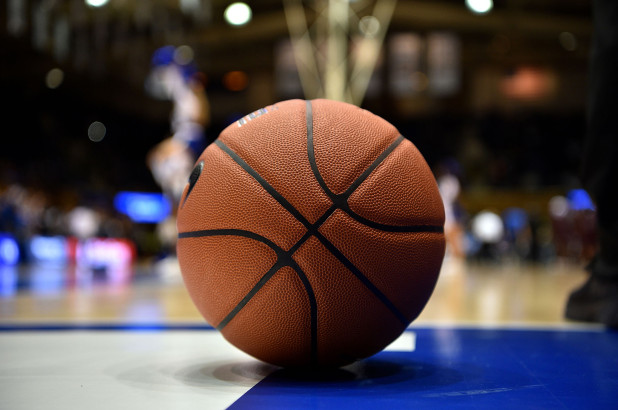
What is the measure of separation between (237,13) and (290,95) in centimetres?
431

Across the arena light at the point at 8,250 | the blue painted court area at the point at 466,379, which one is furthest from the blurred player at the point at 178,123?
the arena light at the point at 8,250

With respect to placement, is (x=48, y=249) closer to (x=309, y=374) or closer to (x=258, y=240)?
(x=309, y=374)

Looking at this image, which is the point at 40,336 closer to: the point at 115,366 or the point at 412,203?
the point at 115,366

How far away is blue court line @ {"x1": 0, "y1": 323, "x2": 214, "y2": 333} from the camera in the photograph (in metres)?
3.49

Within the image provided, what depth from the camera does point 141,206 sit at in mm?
21609

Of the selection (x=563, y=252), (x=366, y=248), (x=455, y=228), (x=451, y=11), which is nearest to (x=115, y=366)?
(x=366, y=248)

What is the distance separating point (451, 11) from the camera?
1861cm

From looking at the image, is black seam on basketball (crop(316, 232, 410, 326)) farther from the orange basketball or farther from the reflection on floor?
the reflection on floor

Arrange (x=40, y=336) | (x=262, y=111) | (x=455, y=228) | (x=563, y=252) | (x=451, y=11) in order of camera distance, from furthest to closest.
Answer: (x=451, y=11) < (x=563, y=252) < (x=455, y=228) < (x=40, y=336) < (x=262, y=111)

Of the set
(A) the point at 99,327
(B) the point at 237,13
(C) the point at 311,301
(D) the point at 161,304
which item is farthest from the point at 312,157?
(B) the point at 237,13

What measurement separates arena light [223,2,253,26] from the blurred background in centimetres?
4

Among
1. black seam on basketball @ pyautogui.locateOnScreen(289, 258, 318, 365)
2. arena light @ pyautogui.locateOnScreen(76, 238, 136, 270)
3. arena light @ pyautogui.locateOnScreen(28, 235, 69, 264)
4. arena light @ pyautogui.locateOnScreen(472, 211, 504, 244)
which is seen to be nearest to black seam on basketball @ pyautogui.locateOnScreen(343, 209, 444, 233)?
black seam on basketball @ pyautogui.locateOnScreen(289, 258, 318, 365)

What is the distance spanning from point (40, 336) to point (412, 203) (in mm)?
1864

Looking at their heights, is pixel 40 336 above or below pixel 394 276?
below
